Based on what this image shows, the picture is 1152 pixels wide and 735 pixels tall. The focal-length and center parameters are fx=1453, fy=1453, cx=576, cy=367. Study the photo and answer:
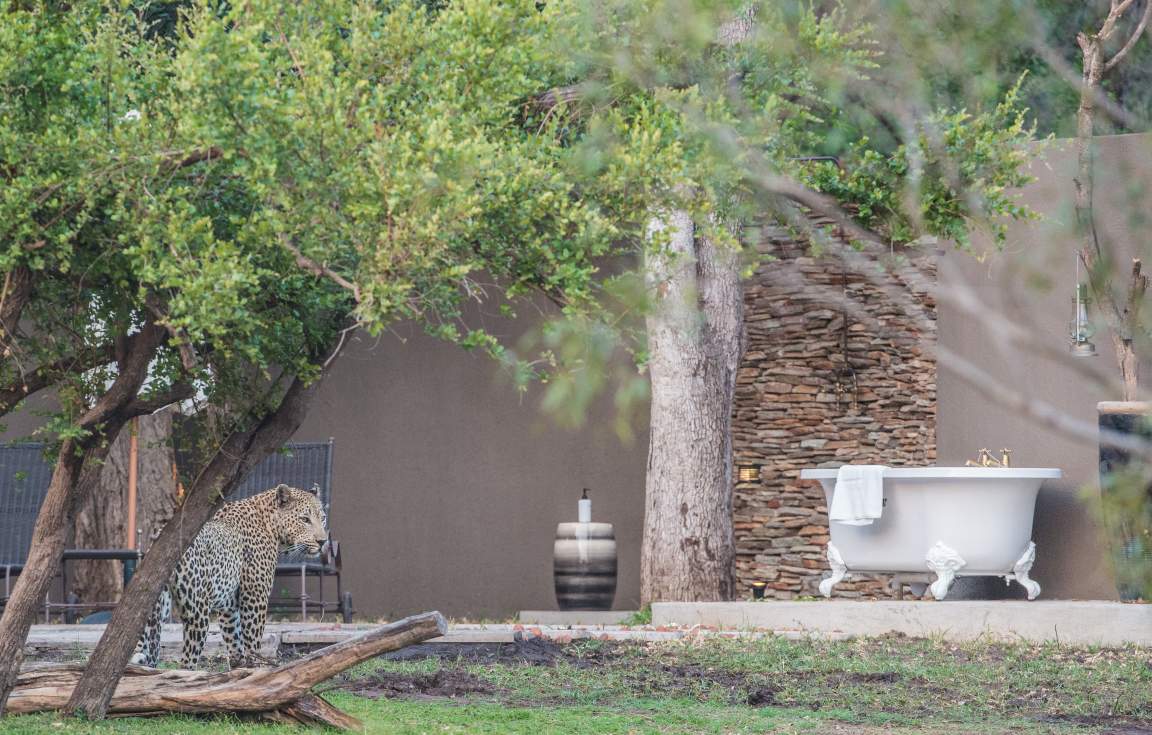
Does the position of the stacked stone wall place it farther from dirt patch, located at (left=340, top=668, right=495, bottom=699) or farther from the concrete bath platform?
dirt patch, located at (left=340, top=668, right=495, bottom=699)

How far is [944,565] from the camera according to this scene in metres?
7.30

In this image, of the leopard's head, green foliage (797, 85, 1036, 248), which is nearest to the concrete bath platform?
the leopard's head

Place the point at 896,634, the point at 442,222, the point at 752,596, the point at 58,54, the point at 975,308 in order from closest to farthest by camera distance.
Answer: the point at 975,308
the point at 442,222
the point at 58,54
the point at 896,634
the point at 752,596

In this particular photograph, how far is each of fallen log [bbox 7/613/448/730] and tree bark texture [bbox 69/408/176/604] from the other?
4.48 m

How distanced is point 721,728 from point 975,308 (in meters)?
3.29

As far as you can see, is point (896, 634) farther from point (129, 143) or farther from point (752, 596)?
point (129, 143)

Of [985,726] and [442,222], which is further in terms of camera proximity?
[985,726]

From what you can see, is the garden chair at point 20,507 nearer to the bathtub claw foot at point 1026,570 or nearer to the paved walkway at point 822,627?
the paved walkway at point 822,627

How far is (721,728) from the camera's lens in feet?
14.4

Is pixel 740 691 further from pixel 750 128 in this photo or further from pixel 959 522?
pixel 750 128

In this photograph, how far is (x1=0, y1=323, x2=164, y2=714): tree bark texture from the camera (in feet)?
12.8

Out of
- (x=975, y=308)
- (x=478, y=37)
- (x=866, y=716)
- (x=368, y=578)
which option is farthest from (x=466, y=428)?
(x=975, y=308)

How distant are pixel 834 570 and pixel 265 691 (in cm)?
430

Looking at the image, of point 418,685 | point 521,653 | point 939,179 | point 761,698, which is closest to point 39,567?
point 418,685
